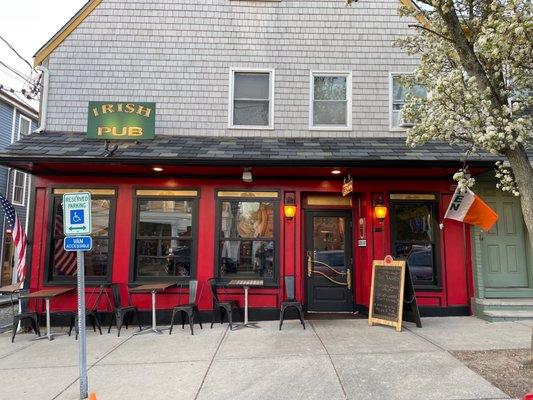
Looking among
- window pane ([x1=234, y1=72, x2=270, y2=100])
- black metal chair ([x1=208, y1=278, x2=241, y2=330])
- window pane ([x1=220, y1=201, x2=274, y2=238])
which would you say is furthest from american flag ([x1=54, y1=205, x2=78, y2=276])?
window pane ([x1=234, y1=72, x2=270, y2=100])

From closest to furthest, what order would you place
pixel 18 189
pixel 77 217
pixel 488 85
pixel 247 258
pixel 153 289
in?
pixel 77 217 → pixel 488 85 → pixel 153 289 → pixel 247 258 → pixel 18 189

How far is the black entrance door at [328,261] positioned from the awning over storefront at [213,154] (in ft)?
5.49

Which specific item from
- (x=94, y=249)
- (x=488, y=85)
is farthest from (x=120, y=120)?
(x=488, y=85)

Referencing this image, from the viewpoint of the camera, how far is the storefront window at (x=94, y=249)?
26.2 feet

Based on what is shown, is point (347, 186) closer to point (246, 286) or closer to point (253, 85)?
point (246, 286)

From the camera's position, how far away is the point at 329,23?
8930 millimetres

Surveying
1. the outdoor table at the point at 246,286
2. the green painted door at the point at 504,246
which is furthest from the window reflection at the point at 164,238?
the green painted door at the point at 504,246

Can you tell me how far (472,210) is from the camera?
762cm

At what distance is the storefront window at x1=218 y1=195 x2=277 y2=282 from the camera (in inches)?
318

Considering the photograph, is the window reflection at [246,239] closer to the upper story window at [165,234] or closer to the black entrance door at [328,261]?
A: the upper story window at [165,234]

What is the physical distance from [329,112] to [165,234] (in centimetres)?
460

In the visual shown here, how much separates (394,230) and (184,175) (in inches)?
182

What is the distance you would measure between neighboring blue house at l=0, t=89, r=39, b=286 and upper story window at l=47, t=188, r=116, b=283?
24.0ft

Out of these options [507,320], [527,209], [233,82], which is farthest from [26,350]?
[507,320]
